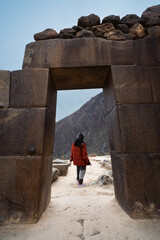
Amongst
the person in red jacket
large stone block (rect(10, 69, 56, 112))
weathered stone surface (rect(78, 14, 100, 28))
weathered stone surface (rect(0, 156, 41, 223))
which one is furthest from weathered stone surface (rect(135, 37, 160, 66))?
the person in red jacket

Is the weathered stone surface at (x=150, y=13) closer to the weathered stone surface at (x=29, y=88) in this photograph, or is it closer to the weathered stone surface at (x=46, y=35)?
the weathered stone surface at (x=46, y=35)

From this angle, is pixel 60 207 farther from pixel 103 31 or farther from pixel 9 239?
pixel 103 31

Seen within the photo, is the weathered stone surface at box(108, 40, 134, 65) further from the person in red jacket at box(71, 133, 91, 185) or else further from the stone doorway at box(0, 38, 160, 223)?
the person in red jacket at box(71, 133, 91, 185)

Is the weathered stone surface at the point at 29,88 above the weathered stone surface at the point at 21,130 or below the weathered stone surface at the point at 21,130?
above

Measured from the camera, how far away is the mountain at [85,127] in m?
38.6

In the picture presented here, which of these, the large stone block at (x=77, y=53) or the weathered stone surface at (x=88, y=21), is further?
the weathered stone surface at (x=88, y=21)

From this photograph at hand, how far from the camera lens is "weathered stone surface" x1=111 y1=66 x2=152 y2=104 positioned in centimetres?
201

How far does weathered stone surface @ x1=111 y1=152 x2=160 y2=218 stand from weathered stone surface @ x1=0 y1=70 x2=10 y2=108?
1975mm

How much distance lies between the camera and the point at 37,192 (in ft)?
5.69

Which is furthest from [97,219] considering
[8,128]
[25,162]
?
[8,128]

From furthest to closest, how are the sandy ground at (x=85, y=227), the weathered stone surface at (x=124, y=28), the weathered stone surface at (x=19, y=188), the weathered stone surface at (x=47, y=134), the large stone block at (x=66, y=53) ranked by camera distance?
the weathered stone surface at (x=124, y=28) → the large stone block at (x=66, y=53) → the weathered stone surface at (x=47, y=134) → the weathered stone surface at (x=19, y=188) → the sandy ground at (x=85, y=227)

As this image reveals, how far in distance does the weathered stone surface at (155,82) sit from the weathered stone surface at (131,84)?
0.21ft

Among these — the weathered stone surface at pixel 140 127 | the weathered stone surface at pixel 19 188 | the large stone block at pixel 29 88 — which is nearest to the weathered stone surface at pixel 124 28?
the weathered stone surface at pixel 140 127

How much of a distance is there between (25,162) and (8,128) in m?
0.58
